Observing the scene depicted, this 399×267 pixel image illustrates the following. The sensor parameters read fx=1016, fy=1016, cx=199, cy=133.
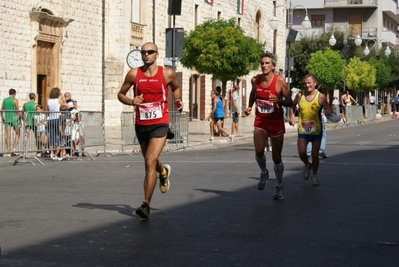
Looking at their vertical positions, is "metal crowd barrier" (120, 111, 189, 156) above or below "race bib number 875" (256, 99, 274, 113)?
below

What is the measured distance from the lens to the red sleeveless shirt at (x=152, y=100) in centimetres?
1083

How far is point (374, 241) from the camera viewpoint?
8969 mm

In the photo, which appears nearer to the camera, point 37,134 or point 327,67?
point 37,134

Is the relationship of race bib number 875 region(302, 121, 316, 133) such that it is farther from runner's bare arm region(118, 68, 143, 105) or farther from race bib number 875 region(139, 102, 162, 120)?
race bib number 875 region(139, 102, 162, 120)

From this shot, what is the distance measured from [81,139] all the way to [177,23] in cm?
2631

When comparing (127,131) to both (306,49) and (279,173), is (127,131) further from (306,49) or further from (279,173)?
(306,49)

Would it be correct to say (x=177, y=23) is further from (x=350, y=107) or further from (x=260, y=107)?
(x=260, y=107)

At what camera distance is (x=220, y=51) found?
1410 inches

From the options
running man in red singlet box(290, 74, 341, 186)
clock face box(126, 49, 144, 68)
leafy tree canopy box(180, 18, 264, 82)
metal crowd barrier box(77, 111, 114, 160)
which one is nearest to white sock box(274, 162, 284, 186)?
running man in red singlet box(290, 74, 341, 186)

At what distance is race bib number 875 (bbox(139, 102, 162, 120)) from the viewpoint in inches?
426

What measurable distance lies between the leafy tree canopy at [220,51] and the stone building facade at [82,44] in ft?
5.66

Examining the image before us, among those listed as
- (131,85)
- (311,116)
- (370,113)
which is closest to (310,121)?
(311,116)

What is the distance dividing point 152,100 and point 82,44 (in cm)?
2814

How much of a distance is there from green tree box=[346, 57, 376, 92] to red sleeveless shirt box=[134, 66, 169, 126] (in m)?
56.1
